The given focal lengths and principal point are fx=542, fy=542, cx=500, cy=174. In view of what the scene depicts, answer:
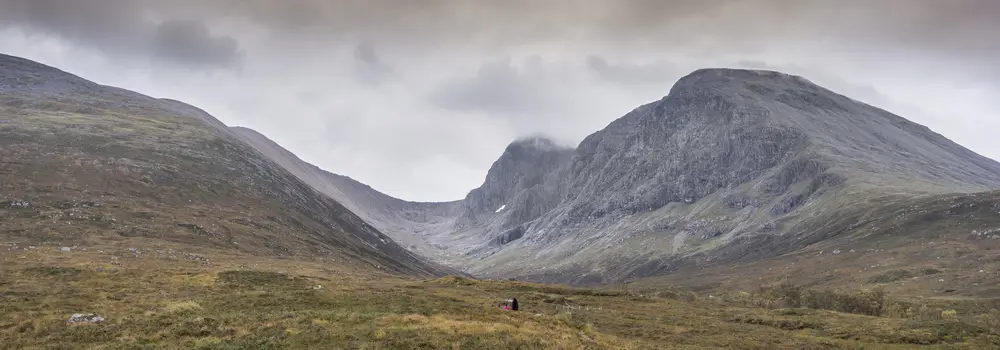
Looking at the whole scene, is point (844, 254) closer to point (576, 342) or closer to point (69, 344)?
point (576, 342)

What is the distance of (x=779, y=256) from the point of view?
623 feet

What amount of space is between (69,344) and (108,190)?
109832mm

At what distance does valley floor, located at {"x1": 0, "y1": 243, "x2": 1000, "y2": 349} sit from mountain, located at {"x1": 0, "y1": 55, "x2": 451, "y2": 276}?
2382cm

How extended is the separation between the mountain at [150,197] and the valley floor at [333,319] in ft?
78.1

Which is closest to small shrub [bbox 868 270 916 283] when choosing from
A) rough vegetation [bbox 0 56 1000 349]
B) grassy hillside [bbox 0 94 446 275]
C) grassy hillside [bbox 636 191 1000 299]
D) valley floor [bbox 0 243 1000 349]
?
grassy hillside [bbox 636 191 1000 299]

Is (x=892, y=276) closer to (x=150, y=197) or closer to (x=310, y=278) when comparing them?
(x=310, y=278)

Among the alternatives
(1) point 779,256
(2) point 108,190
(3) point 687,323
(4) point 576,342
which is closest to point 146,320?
(4) point 576,342

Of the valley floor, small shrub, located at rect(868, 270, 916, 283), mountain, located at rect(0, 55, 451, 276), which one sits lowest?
small shrub, located at rect(868, 270, 916, 283)

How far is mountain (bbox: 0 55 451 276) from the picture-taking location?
96.9 m

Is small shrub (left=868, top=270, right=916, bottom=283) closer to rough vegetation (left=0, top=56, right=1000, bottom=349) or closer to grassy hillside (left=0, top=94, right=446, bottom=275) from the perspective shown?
rough vegetation (left=0, top=56, right=1000, bottom=349)

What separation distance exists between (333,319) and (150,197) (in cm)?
11154

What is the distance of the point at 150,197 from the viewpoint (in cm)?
12462

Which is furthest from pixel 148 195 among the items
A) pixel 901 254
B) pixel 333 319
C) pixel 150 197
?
pixel 901 254

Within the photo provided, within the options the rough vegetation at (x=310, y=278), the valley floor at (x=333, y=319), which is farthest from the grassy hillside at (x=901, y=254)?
the valley floor at (x=333, y=319)
